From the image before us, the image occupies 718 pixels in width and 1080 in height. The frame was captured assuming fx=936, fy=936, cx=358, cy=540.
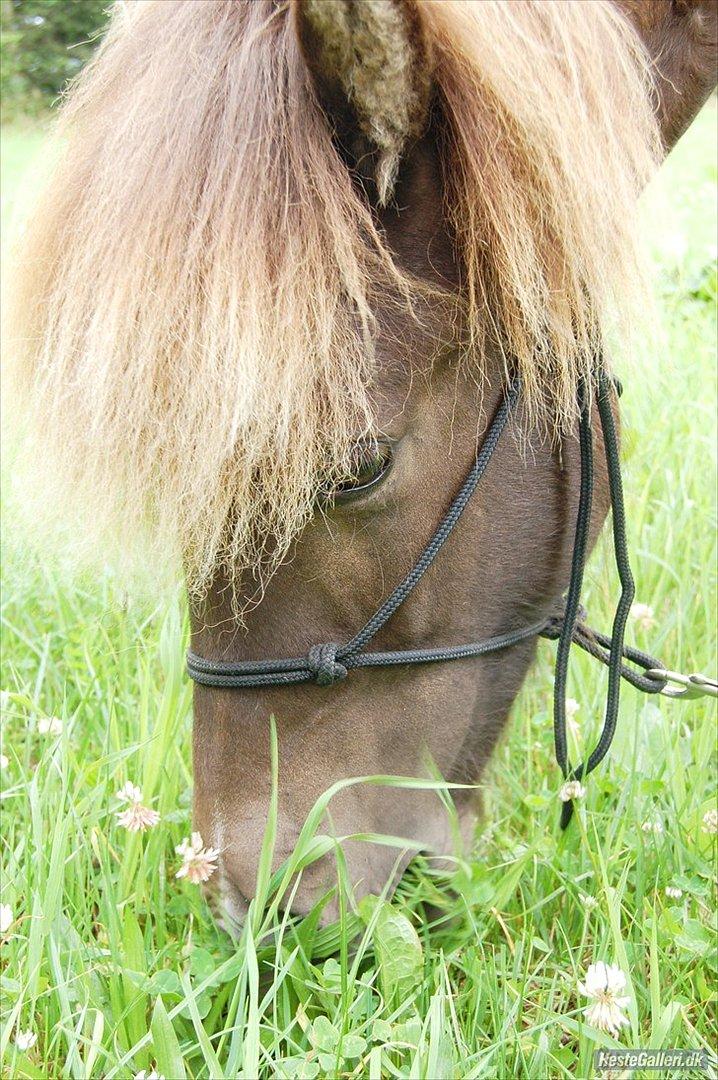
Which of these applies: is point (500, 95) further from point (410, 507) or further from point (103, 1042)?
point (103, 1042)

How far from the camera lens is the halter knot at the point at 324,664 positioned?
4.33 feet

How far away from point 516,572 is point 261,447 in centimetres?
53

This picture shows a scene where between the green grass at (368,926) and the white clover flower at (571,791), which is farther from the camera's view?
the white clover flower at (571,791)

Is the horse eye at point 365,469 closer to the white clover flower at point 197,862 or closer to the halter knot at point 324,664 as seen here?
the halter knot at point 324,664

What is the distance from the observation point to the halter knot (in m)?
1.32

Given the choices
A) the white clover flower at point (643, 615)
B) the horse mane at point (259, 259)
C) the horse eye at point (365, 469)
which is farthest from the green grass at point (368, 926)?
the horse eye at point (365, 469)

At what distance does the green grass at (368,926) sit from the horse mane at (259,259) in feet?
0.97

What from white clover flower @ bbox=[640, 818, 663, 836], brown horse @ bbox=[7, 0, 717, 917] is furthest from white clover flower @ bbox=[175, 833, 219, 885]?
white clover flower @ bbox=[640, 818, 663, 836]

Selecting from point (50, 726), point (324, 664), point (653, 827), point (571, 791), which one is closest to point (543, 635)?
point (571, 791)

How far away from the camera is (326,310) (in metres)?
1.16

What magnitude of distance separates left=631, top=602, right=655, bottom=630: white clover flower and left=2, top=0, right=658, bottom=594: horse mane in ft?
3.47

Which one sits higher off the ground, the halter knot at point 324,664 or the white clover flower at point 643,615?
the white clover flower at point 643,615

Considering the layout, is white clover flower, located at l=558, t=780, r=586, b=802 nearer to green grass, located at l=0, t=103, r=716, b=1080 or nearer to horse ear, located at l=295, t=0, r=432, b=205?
green grass, located at l=0, t=103, r=716, b=1080

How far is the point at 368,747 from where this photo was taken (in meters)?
1.40
